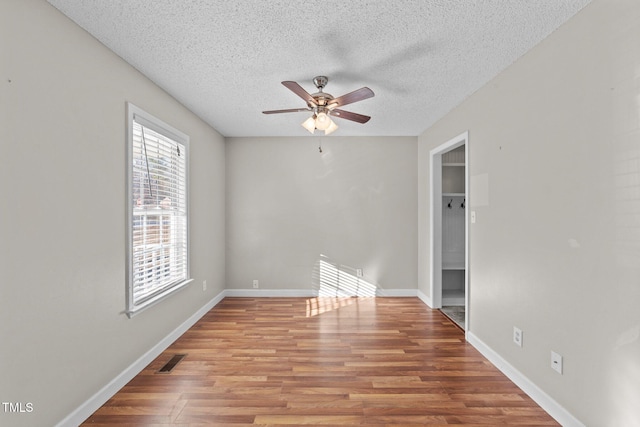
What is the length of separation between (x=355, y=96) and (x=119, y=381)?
279 centimetres

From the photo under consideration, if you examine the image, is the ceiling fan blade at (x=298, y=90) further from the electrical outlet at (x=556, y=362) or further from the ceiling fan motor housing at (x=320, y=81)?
the electrical outlet at (x=556, y=362)

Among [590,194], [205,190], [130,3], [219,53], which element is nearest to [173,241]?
[205,190]

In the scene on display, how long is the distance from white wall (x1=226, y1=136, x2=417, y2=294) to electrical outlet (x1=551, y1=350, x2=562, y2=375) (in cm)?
279

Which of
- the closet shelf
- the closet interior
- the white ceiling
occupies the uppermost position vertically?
the white ceiling

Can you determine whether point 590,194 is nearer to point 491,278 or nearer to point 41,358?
point 491,278

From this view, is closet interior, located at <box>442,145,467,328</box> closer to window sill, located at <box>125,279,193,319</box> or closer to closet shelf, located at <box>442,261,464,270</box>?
closet shelf, located at <box>442,261,464,270</box>

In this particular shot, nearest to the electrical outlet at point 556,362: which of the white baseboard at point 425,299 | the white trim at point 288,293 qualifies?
the white baseboard at point 425,299

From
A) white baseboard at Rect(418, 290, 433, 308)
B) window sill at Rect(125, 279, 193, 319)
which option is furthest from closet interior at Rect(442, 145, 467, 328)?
window sill at Rect(125, 279, 193, 319)

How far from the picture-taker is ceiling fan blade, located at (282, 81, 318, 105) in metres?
2.28

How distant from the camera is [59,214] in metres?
1.83

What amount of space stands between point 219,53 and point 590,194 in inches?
101

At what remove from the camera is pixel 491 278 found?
283 centimetres

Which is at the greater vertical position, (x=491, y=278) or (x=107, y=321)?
(x=491, y=278)

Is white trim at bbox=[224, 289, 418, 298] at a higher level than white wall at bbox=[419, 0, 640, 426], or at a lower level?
lower
